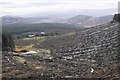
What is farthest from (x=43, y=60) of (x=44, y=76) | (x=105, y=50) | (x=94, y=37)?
(x=94, y=37)

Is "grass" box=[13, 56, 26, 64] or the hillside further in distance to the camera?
"grass" box=[13, 56, 26, 64]

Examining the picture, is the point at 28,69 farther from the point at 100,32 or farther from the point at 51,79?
the point at 100,32

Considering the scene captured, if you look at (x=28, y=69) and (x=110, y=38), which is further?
(x=110, y=38)

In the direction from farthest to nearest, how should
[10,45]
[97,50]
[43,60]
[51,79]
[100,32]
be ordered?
[100,32] < [10,45] < [97,50] < [43,60] < [51,79]

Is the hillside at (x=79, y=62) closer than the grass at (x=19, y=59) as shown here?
Yes

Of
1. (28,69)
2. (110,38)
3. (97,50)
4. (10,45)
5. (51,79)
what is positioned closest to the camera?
(51,79)

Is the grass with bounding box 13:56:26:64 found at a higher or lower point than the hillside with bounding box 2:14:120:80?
lower

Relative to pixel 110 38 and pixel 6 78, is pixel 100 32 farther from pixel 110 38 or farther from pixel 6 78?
pixel 6 78

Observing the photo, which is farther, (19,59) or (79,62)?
(19,59)

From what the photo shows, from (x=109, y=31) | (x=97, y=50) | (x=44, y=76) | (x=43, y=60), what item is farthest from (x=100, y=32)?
(x=44, y=76)

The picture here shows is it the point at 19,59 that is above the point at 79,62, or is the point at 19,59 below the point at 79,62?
below

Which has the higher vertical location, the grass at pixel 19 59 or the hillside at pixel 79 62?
the hillside at pixel 79 62
